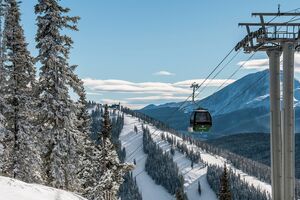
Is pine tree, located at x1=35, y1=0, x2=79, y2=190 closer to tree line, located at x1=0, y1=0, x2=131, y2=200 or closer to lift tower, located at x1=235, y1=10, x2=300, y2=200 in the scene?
tree line, located at x1=0, y1=0, x2=131, y2=200

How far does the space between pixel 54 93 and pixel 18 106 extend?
2754mm

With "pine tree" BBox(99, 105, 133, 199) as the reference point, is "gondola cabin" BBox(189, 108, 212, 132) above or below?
above

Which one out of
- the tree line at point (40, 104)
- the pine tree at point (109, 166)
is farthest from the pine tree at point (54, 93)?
the pine tree at point (109, 166)

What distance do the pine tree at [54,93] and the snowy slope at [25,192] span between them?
32.5ft

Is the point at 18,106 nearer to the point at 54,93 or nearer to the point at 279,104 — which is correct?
the point at 54,93

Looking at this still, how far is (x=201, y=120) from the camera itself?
27.2 metres

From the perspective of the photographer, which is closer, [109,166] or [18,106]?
[18,106]

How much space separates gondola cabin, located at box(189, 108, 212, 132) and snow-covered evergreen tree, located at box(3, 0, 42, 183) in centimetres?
1046

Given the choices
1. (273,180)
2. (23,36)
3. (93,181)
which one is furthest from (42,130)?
(273,180)

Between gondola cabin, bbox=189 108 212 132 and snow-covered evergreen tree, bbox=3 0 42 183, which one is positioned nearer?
gondola cabin, bbox=189 108 212 132

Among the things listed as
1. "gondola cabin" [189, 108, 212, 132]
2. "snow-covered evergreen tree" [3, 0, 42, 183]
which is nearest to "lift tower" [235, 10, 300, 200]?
"gondola cabin" [189, 108, 212, 132]

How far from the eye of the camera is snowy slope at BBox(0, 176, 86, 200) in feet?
53.0

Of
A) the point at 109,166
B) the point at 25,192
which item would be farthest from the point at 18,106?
the point at 25,192

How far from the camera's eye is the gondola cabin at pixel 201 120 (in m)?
27.2
